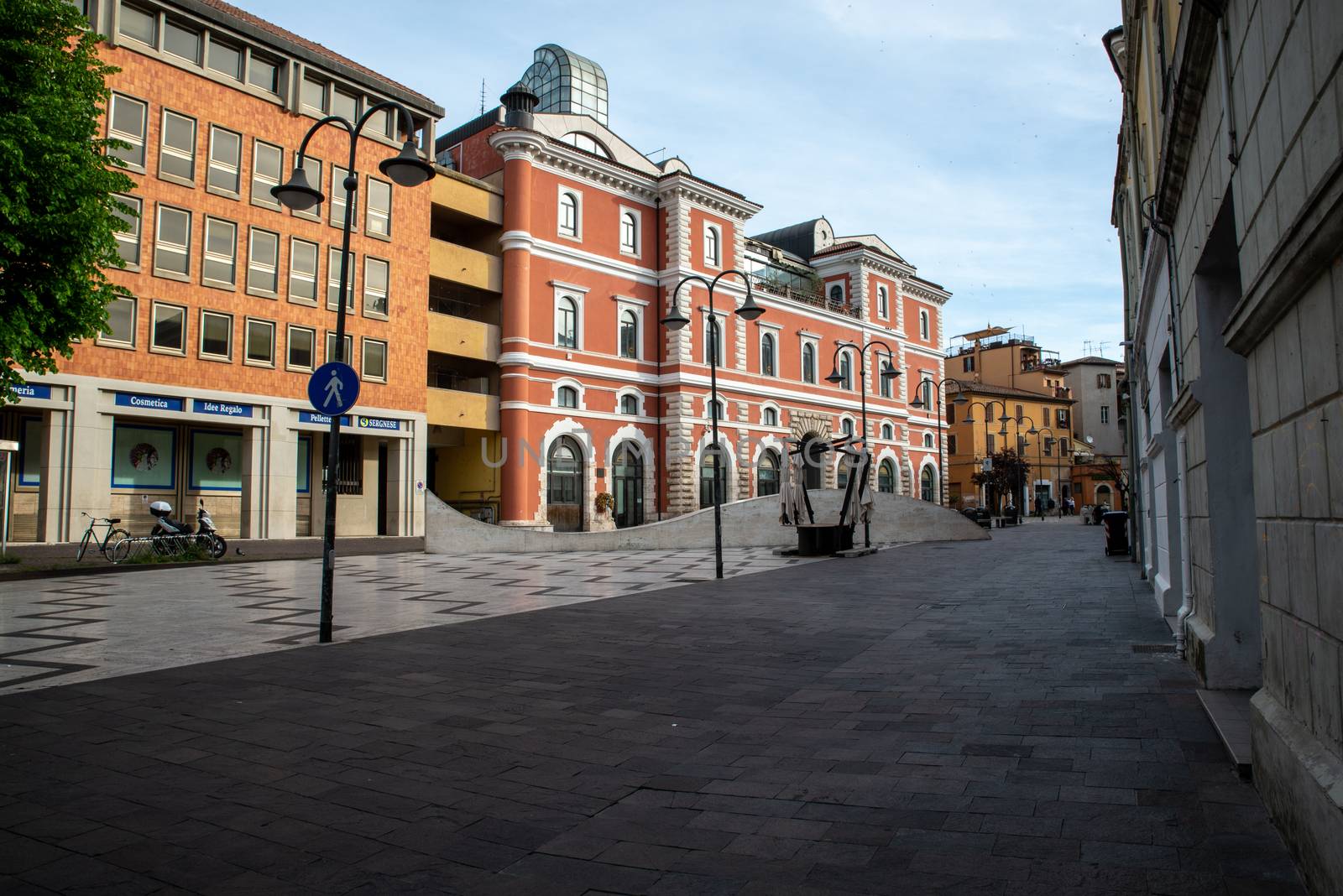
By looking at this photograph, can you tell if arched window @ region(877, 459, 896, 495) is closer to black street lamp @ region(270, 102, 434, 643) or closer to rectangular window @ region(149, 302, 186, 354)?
rectangular window @ region(149, 302, 186, 354)

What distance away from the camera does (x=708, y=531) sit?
28828 millimetres

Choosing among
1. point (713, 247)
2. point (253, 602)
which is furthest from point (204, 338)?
point (713, 247)

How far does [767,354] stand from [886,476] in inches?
518

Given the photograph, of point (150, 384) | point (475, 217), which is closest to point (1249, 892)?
point (150, 384)

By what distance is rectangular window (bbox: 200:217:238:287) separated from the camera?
2709cm

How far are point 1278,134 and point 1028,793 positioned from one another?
3.13 meters

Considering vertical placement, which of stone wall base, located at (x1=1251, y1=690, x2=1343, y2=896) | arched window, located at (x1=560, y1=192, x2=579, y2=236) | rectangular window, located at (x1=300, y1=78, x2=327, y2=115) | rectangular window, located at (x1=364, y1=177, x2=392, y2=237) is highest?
rectangular window, located at (x1=300, y1=78, x2=327, y2=115)

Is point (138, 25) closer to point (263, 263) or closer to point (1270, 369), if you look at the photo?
point (263, 263)

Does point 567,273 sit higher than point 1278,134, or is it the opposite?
point 567,273

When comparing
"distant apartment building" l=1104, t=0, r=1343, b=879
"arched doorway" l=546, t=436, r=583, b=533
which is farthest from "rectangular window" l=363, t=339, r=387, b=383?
"distant apartment building" l=1104, t=0, r=1343, b=879

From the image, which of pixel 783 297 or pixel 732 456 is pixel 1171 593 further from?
pixel 783 297

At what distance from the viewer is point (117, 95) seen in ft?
82.4

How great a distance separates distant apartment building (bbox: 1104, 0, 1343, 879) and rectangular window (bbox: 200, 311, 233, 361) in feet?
89.1

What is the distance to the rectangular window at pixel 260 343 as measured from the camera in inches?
1097
